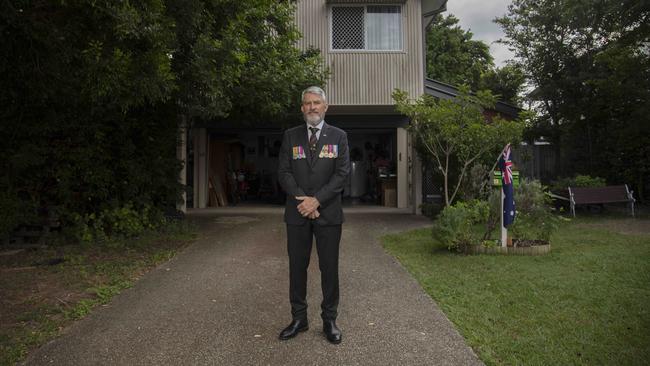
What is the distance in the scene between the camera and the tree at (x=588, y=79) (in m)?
13.1

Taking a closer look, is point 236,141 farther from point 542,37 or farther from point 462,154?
point 542,37

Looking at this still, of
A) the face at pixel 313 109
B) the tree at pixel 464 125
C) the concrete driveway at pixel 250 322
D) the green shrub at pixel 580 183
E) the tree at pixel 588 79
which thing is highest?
the tree at pixel 588 79

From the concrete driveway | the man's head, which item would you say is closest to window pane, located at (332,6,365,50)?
the concrete driveway

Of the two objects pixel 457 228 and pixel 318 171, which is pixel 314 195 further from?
pixel 457 228

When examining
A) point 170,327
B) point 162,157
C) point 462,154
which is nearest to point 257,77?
point 162,157

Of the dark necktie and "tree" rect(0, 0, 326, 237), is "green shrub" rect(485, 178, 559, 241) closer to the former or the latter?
"tree" rect(0, 0, 326, 237)

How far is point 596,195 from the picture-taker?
12375mm

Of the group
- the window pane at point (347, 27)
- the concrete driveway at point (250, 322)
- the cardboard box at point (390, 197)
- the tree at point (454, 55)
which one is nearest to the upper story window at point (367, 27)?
the window pane at point (347, 27)

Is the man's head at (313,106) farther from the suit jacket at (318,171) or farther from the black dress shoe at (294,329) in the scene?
the black dress shoe at (294,329)

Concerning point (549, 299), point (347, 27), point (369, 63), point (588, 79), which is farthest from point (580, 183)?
point (549, 299)

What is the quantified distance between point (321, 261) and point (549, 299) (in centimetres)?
251

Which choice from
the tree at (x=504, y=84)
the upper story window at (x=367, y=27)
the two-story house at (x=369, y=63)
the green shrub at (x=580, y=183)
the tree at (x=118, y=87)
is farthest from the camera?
the tree at (x=504, y=84)

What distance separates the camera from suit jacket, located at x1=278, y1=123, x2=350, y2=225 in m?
3.73

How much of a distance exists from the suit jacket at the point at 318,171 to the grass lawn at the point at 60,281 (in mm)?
2245
